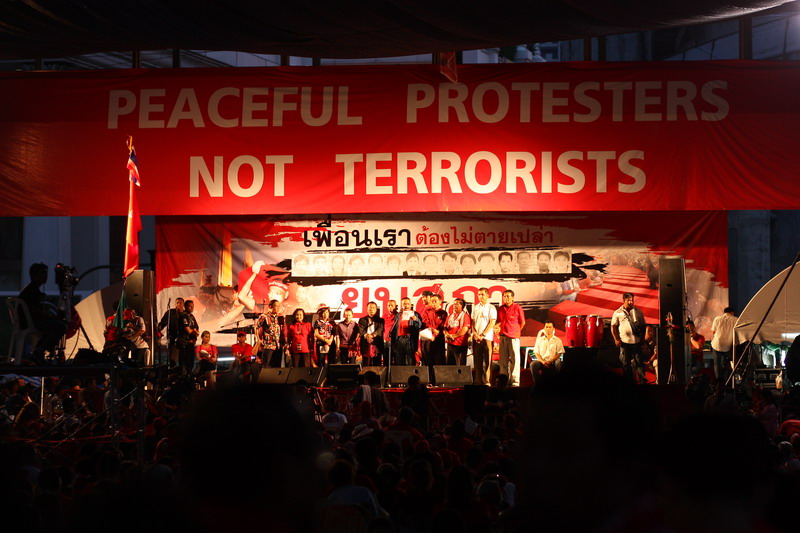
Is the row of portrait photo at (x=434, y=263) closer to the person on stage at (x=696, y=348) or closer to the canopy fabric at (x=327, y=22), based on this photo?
the person on stage at (x=696, y=348)

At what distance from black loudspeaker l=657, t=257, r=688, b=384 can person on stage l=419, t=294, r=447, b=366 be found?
447 cm

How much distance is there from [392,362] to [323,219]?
10.6 feet

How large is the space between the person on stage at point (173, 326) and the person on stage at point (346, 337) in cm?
311

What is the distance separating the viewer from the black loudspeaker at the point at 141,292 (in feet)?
62.8

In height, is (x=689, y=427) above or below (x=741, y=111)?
below

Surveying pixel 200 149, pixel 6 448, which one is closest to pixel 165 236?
pixel 200 149

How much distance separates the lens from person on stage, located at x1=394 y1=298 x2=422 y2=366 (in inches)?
789

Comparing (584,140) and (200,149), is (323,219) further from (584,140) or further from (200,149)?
(584,140)

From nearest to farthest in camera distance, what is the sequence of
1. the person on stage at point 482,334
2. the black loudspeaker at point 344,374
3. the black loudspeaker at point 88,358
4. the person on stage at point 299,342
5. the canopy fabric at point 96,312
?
the black loudspeaker at point 88,358, the black loudspeaker at point 344,374, the person on stage at point 482,334, the person on stage at point 299,342, the canopy fabric at point 96,312

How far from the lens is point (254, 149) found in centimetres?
1936

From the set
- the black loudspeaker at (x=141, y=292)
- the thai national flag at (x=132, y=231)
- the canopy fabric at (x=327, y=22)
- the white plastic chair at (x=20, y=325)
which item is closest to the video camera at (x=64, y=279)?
the white plastic chair at (x=20, y=325)

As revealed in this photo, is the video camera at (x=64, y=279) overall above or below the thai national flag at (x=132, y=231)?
below

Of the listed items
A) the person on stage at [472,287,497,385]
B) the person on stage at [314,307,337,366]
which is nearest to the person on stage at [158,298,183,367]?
the person on stage at [314,307,337,366]

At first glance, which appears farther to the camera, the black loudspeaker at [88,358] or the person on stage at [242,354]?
the person on stage at [242,354]
